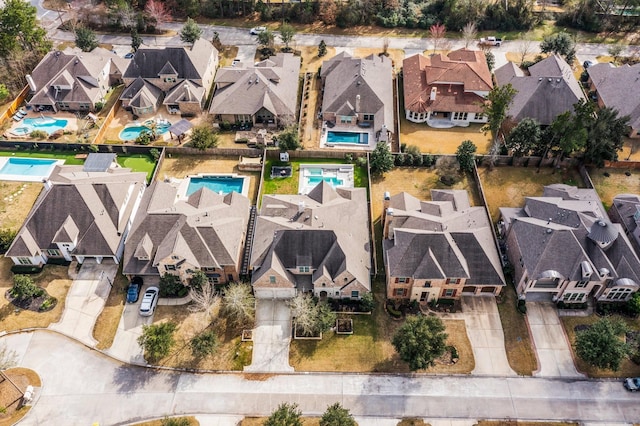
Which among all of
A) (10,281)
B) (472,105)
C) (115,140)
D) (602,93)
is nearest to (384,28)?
(472,105)

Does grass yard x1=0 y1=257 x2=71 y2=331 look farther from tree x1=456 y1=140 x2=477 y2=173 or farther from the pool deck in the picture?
tree x1=456 y1=140 x2=477 y2=173

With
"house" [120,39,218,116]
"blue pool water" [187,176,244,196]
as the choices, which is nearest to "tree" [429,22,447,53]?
"house" [120,39,218,116]

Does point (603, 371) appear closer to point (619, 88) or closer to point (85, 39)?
point (619, 88)

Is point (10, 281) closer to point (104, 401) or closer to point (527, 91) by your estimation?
point (104, 401)

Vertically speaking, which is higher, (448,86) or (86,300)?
(448,86)

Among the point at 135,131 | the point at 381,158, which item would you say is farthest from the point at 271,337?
the point at 135,131

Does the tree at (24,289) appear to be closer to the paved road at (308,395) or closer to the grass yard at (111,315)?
the paved road at (308,395)

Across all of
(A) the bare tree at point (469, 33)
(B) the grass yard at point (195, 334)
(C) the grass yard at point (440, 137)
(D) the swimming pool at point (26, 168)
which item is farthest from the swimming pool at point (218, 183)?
(A) the bare tree at point (469, 33)
